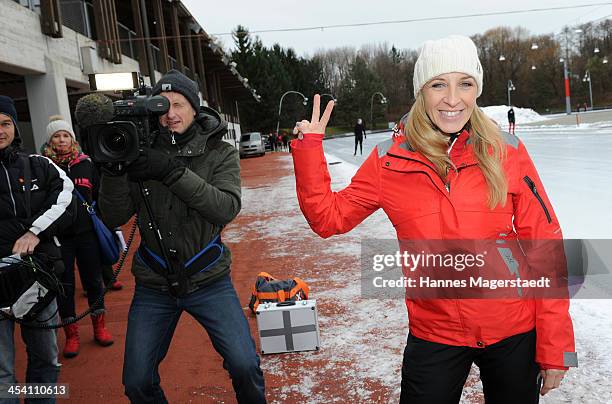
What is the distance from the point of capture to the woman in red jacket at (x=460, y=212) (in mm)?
1947

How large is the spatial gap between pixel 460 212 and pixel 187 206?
4.34ft

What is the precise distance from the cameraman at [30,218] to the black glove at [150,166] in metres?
1.20

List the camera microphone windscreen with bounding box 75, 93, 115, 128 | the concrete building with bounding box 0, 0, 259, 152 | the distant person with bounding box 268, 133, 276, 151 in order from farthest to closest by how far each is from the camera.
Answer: the distant person with bounding box 268, 133, 276, 151 → the concrete building with bounding box 0, 0, 259, 152 → the camera microphone windscreen with bounding box 75, 93, 115, 128

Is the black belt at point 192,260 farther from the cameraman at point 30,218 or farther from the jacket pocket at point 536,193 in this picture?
the jacket pocket at point 536,193

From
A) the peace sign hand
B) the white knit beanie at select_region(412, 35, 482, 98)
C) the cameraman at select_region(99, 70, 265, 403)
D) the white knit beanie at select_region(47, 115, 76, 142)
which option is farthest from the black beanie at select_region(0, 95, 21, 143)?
the white knit beanie at select_region(412, 35, 482, 98)

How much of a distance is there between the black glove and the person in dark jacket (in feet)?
7.47

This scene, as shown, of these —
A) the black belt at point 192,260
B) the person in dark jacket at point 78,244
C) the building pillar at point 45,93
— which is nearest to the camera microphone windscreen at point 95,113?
the black belt at point 192,260

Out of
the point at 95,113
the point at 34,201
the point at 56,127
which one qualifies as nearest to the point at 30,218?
the point at 34,201

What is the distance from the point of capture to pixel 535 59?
9206 centimetres

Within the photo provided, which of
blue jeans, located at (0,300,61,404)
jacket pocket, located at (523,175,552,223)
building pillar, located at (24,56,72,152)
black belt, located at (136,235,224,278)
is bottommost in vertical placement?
blue jeans, located at (0,300,61,404)

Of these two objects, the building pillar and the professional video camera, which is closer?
the professional video camera

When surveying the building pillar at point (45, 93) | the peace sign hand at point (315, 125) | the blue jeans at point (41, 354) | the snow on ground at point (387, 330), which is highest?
the building pillar at point (45, 93)

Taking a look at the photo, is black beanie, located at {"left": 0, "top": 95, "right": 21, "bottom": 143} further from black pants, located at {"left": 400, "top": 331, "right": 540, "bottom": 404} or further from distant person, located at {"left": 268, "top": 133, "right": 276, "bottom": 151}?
distant person, located at {"left": 268, "top": 133, "right": 276, "bottom": 151}

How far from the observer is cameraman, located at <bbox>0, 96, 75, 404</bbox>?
Answer: 300 cm
